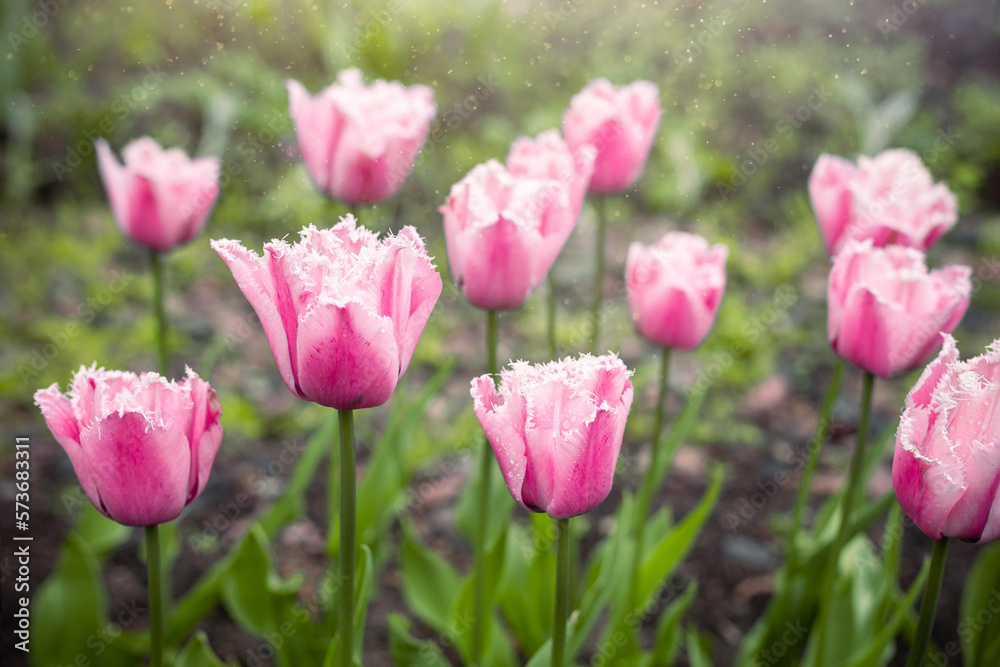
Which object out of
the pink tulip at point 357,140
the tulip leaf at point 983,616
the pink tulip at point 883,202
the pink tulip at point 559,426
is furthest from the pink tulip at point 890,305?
the pink tulip at point 357,140

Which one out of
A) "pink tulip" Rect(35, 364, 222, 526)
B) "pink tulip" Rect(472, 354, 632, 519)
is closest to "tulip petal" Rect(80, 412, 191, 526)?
"pink tulip" Rect(35, 364, 222, 526)

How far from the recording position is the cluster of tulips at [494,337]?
742mm

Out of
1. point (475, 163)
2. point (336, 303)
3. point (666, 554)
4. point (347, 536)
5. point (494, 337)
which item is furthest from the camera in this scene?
point (475, 163)

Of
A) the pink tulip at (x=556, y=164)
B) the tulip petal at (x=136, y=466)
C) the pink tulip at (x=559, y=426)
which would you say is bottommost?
the tulip petal at (x=136, y=466)

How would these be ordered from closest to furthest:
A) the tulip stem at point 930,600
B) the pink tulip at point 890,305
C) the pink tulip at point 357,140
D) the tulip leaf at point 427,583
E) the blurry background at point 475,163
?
the tulip stem at point 930,600 < the pink tulip at point 890,305 < the pink tulip at point 357,140 < the tulip leaf at point 427,583 < the blurry background at point 475,163

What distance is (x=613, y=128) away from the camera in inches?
51.0

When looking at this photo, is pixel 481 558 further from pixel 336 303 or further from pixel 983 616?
pixel 983 616

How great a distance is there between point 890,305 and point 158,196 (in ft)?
3.52

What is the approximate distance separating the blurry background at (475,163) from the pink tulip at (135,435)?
85 cm

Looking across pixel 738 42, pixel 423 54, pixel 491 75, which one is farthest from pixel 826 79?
pixel 423 54

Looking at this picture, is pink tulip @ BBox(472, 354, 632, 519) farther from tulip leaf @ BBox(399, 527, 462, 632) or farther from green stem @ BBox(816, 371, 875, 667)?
tulip leaf @ BBox(399, 527, 462, 632)

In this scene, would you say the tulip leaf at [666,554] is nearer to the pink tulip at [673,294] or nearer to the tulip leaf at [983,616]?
the pink tulip at [673,294]

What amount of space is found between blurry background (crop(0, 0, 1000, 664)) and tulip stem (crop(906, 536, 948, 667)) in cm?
83

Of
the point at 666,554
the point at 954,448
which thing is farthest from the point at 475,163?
the point at 954,448
